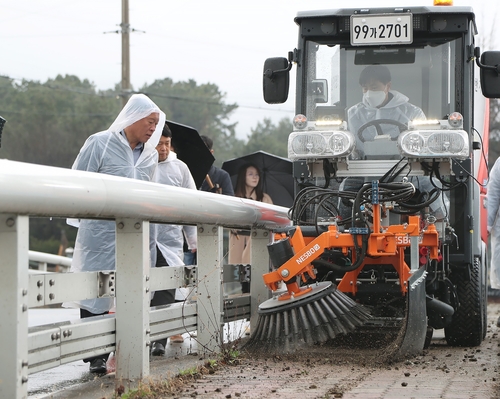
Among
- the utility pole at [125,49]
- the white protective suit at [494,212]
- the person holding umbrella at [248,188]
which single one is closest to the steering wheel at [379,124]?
the white protective suit at [494,212]

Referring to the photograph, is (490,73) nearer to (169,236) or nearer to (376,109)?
(376,109)

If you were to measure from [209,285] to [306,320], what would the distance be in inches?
32.4

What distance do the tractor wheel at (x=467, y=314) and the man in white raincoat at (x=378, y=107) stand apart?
4.36 feet

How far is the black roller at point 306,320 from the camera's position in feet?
21.4

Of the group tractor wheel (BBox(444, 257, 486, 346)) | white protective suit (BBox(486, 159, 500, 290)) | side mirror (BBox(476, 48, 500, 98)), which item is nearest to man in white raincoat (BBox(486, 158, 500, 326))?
white protective suit (BBox(486, 159, 500, 290))

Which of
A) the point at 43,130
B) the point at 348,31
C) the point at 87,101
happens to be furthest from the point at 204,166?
the point at 87,101

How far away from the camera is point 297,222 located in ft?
25.1

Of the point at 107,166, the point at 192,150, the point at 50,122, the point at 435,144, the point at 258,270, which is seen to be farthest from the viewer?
the point at 50,122

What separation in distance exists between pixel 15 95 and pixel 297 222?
54.1m

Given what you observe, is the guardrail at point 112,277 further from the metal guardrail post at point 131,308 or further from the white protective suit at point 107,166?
the white protective suit at point 107,166

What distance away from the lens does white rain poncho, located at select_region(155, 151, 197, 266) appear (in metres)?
8.25

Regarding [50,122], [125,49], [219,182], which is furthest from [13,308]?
[50,122]

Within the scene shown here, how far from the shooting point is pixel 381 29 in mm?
8203

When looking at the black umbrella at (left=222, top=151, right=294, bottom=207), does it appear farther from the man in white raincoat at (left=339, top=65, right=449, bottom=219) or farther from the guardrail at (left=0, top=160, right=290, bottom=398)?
the guardrail at (left=0, top=160, right=290, bottom=398)
